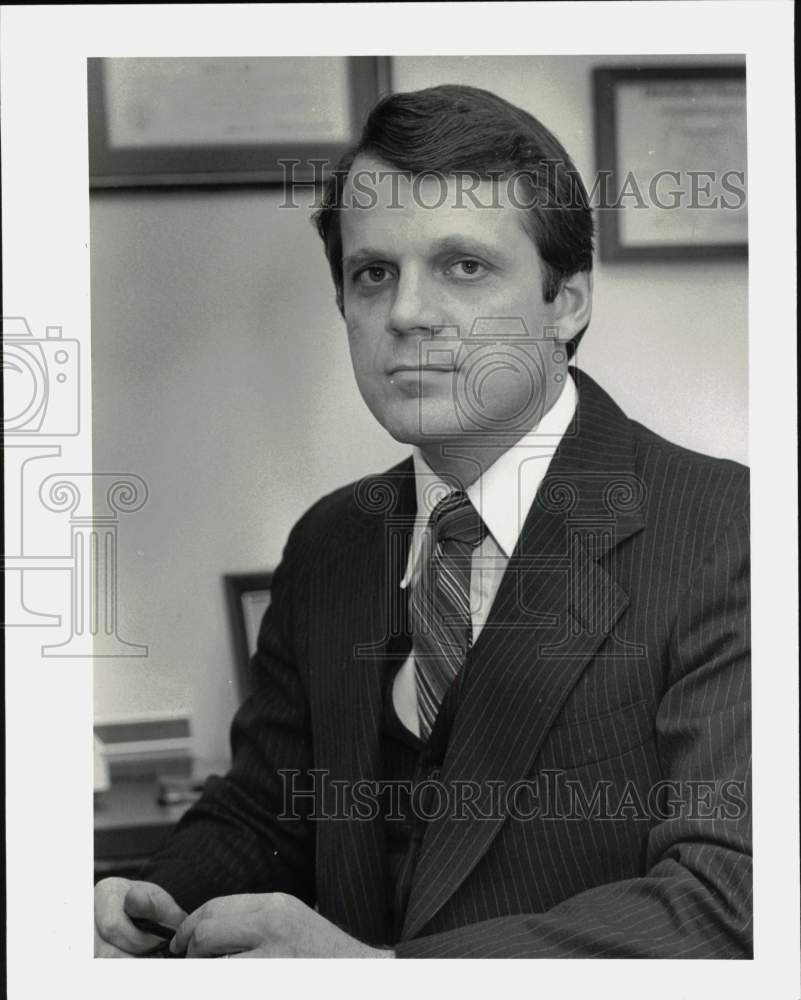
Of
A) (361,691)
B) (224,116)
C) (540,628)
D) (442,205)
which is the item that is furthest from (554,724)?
(224,116)

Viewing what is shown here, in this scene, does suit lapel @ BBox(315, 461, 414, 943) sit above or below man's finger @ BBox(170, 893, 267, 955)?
above

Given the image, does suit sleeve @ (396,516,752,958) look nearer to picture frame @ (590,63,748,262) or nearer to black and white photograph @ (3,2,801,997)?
black and white photograph @ (3,2,801,997)

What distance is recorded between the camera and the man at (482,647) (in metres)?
1.28

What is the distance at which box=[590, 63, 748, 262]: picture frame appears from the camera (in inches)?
51.9

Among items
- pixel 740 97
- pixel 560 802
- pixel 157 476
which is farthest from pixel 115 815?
pixel 740 97

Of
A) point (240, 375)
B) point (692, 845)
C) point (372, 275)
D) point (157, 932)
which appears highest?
point (372, 275)

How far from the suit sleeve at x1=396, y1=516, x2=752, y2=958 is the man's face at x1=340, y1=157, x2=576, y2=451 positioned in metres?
0.29

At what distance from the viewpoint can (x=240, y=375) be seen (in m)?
1.34

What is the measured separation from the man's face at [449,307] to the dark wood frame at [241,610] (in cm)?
25

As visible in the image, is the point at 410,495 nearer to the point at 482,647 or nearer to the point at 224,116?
the point at 482,647

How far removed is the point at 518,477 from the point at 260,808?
1.56 ft

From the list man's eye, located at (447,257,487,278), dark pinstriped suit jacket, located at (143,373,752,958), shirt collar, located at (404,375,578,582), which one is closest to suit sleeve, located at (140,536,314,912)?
dark pinstriped suit jacket, located at (143,373,752,958)

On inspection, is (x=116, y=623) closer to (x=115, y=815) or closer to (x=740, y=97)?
(x=115, y=815)

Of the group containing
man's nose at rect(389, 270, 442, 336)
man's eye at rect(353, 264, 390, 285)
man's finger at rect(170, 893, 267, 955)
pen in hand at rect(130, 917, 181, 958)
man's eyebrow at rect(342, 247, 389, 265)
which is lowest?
pen in hand at rect(130, 917, 181, 958)
